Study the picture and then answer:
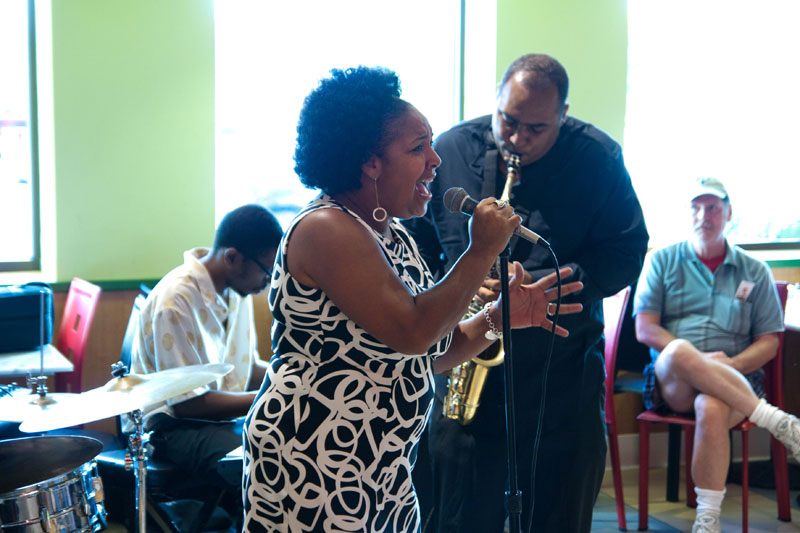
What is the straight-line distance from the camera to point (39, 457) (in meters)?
2.16

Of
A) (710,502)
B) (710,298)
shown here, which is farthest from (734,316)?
(710,502)

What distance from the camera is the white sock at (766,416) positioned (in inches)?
129

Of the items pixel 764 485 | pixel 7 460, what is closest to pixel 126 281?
pixel 7 460

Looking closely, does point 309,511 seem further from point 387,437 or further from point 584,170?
point 584,170

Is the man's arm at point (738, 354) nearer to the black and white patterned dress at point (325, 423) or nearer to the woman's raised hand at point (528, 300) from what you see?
the woman's raised hand at point (528, 300)

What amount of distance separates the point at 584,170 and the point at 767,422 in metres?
1.70

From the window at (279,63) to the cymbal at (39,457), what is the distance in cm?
192

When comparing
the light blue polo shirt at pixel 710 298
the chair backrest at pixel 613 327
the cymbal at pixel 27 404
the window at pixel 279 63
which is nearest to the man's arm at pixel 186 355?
the cymbal at pixel 27 404

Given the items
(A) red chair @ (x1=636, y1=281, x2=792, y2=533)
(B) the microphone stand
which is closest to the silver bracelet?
(B) the microphone stand

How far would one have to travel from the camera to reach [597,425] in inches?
86.5

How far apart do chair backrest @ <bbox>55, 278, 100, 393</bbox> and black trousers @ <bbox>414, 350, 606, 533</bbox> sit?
1.66m

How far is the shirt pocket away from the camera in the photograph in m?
3.57

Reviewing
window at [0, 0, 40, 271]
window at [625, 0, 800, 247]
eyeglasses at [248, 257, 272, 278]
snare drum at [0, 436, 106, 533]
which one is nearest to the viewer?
snare drum at [0, 436, 106, 533]

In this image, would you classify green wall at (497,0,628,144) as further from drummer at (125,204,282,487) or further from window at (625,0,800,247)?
drummer at (125,204,282,487)
